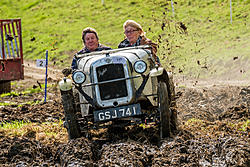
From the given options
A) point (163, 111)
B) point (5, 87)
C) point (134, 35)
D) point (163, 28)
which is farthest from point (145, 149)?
point (163, 28)

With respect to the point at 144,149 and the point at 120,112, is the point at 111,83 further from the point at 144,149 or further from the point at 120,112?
the point at 144,149

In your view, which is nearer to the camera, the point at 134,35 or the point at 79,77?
the point at 79,77

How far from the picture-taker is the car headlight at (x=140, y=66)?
273 inches

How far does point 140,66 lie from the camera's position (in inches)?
273

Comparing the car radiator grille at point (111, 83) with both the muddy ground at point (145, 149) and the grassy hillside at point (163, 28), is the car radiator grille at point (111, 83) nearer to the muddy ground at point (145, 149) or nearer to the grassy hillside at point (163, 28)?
the muddy ground at point (145, 149)

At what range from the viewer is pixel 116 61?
699 centimetres

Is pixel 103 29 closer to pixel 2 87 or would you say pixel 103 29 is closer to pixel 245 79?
pixel 2 87

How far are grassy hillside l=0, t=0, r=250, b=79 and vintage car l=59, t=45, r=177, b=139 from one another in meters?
5.93

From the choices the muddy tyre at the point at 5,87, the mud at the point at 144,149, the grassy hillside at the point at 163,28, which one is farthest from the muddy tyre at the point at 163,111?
the muddy tyre at the point at 5,87

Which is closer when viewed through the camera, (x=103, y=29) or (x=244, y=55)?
(x=244, y=55)

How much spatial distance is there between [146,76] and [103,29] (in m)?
21.8

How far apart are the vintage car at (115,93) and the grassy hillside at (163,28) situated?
19.5ft

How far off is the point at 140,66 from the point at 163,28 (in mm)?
15562

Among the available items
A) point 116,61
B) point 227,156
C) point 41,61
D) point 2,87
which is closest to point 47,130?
point 116,61
